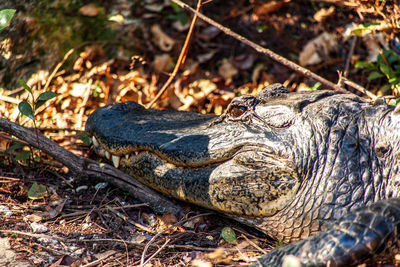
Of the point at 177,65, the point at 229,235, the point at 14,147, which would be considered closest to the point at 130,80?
Result: the point at 177,65

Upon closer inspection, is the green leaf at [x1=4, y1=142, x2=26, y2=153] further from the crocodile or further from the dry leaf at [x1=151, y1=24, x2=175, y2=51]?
the dry leaf at [x1=151, y1=24, x2=175, y2=51]

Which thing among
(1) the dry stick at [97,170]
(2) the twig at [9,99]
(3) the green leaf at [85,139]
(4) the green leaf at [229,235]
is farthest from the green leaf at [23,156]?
(4) the green leaf at [229,235]

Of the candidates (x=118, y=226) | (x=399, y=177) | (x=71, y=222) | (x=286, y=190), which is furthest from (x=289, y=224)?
(x=71, y=222)

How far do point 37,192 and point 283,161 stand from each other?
1828mm

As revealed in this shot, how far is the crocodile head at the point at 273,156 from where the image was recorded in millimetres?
2576

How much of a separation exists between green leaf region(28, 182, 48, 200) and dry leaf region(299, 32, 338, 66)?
3286 millimetres

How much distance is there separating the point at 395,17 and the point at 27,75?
378 centimetres

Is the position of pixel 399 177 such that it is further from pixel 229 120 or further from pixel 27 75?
pixel 27 75

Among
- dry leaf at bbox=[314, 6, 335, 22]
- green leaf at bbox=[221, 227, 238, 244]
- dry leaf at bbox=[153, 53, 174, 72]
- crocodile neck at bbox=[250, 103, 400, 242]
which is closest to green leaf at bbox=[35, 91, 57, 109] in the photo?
green leaf at bbox=[221, 227, 238, 244]

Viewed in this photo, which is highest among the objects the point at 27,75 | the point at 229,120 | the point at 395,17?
the point at 395,17

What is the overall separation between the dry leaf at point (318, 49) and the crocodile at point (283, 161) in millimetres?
2026

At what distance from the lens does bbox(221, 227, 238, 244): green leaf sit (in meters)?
2.75

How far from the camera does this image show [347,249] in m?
2.09

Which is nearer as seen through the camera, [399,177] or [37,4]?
[399,177]
